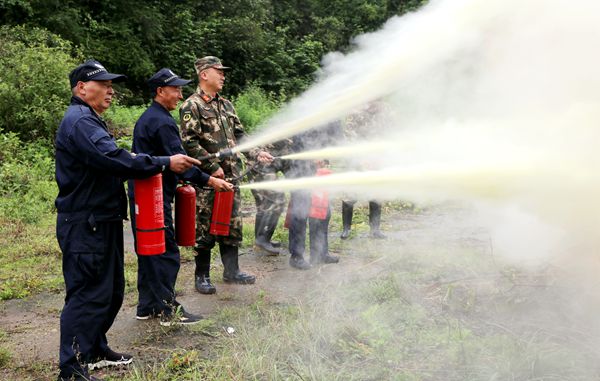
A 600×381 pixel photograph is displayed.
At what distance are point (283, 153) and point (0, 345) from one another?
3949 mm

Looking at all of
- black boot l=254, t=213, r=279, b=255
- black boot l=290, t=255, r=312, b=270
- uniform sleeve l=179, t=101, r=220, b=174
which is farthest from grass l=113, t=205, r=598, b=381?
black boot l=254, t=213, r=279, b=255

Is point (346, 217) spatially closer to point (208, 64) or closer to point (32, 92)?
point (208, 64)

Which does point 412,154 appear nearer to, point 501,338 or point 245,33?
point 501,338

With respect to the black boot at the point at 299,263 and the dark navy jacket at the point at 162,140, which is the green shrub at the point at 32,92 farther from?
the dark navy jacket at the point at 162,140

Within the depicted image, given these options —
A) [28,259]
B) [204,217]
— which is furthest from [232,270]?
[28,259]

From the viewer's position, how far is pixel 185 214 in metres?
5.08

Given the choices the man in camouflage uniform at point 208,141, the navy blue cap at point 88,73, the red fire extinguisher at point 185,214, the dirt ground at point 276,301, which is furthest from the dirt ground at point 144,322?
the navy blue cap at point 88,73

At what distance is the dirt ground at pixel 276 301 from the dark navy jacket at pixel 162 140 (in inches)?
48.8

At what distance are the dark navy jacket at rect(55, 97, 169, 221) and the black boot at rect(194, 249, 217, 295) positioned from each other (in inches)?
76.3

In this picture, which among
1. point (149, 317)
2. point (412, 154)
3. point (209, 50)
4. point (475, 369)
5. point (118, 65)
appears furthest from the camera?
point (209, 50)

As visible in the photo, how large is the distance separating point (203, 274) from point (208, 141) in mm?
1435

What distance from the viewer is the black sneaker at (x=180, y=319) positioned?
188 inches

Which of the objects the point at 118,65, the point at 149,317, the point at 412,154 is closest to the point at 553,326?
the point at 412,154

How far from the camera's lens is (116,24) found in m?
20.5
